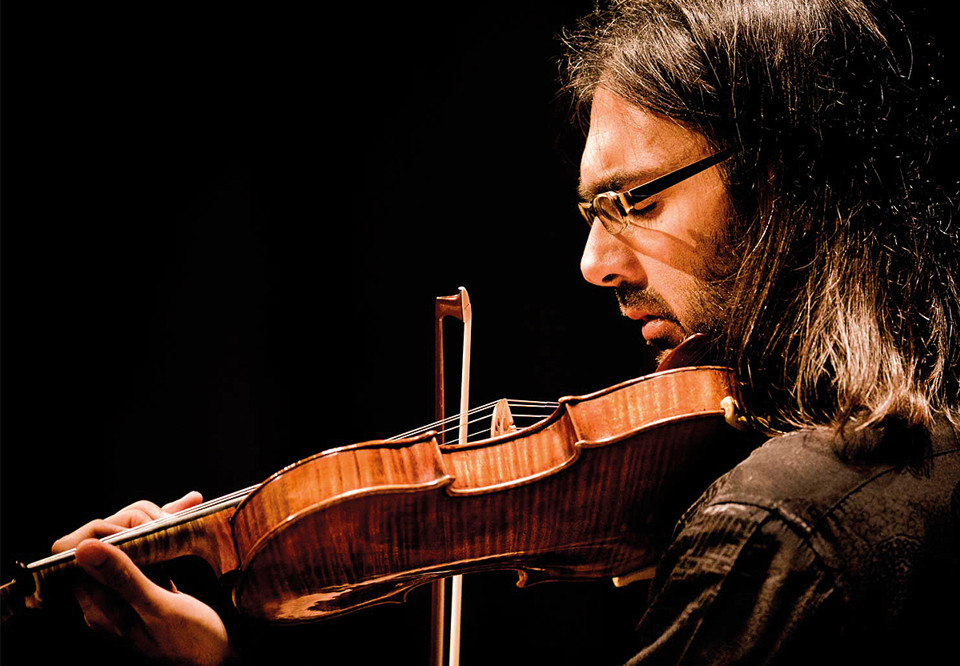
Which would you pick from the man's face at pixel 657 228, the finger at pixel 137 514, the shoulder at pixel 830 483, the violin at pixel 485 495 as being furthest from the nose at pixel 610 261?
the finger at pixel 137 514

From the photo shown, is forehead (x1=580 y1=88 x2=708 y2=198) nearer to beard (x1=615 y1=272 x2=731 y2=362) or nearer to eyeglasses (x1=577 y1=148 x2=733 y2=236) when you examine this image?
eyeglasses (x1=577 y1=148 x2=733 y2=236)

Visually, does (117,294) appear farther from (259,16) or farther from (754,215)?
(754,215)

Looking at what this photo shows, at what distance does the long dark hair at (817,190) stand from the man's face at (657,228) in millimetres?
23

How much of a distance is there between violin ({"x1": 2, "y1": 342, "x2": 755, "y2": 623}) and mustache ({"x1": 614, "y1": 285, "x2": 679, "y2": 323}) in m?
0.21

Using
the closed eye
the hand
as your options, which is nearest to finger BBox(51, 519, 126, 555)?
the hand

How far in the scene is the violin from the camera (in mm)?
725

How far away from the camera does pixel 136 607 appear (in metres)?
0.87

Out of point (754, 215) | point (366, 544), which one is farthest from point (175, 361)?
point (754, 215)

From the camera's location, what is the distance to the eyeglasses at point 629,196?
92cm

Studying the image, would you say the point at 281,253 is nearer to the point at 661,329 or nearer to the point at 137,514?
the point at 137,514

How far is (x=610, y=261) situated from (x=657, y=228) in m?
0.09

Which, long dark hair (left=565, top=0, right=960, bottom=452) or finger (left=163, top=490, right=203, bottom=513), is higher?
long dark hair (left=565, top=0, right=960, bottom=452)

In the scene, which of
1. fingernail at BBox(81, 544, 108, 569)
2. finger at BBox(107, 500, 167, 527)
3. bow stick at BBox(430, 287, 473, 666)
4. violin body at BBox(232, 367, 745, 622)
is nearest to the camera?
violin body at BBox(232, 367, 745, 622)

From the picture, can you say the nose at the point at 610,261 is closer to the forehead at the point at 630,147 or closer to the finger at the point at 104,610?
the forehead at the point at 630,147
